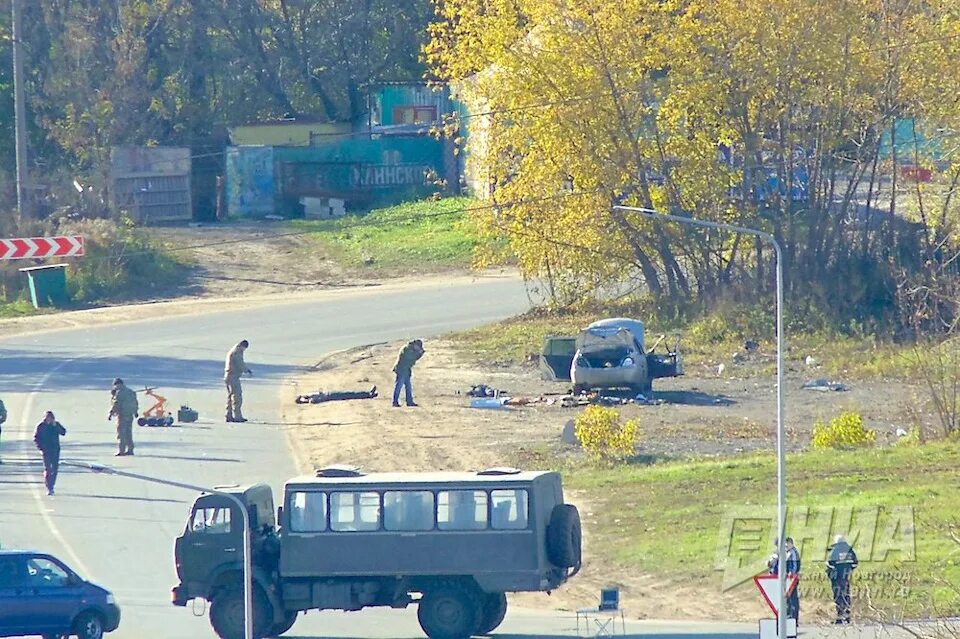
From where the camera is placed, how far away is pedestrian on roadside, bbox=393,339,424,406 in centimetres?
3347

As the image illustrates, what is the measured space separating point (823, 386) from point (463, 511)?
18.4 metres

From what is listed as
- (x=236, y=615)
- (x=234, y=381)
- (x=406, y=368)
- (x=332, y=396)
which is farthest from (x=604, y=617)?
(x=332, y=396)

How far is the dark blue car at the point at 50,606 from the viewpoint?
18250 millimetres

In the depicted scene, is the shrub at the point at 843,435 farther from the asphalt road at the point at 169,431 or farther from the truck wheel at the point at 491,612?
the truck wheel at the point at 491,612

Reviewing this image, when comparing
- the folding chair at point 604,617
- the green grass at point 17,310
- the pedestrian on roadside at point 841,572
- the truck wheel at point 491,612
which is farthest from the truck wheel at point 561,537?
the green grass at point 17,310

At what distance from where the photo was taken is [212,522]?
63.5 feet

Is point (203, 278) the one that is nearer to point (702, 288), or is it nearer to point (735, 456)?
point (702, 288)

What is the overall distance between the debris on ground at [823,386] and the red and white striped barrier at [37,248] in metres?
17.9

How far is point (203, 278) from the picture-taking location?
169ft

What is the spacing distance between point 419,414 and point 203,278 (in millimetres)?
19993

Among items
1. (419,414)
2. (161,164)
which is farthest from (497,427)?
(161,164)

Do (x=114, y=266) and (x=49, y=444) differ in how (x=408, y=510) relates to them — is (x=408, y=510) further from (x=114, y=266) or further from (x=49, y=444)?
(x=114, y=266)

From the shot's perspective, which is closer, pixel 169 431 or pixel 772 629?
pixel 772 629
